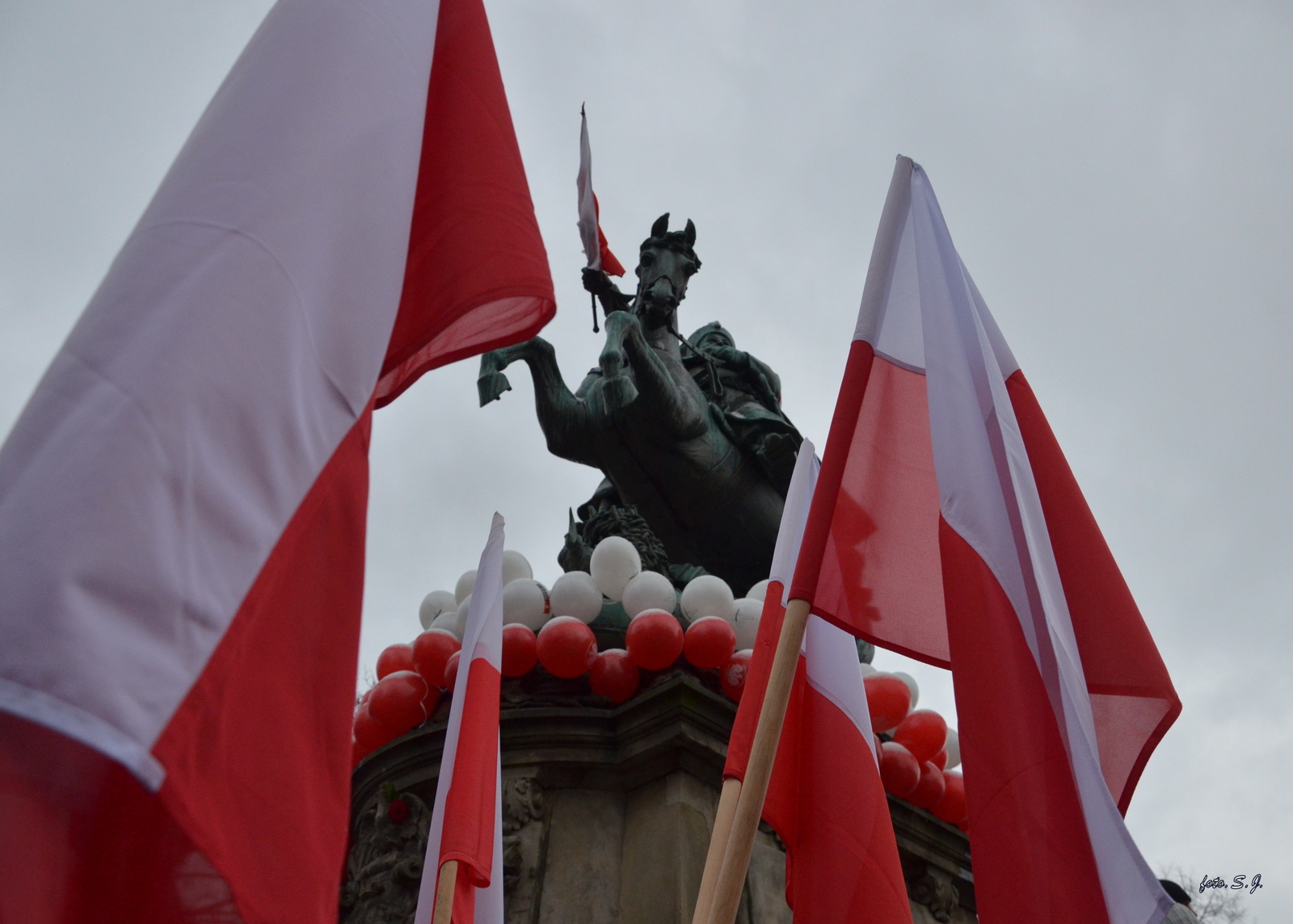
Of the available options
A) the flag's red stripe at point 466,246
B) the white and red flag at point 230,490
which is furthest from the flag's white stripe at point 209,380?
the flag's red stripe at point 466,246

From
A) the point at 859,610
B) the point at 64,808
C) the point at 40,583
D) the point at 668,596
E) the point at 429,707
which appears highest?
the point at 668,596

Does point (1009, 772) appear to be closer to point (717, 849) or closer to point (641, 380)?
point (717, 849)

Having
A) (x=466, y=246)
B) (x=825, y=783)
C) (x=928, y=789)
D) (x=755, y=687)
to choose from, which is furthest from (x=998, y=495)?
(x=928, y=789)

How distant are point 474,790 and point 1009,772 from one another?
221 centimetres

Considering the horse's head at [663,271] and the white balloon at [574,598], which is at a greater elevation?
the horse's head at [663,271]

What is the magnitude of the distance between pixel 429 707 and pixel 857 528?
3.57 meters

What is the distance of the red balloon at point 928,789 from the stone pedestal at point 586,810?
18cm

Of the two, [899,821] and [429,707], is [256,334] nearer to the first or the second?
[429,707]

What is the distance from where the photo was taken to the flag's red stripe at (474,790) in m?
4.67

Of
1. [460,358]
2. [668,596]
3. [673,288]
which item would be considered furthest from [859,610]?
[673,288]

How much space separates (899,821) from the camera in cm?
698

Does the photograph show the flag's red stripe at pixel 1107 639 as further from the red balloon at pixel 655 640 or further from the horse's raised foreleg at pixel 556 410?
the horse's raised foreleg at pixel 556 410

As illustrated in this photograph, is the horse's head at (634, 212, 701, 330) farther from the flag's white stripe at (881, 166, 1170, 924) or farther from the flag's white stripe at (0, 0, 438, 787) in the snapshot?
the flag's white stripe at (0, 0, 438, 787)

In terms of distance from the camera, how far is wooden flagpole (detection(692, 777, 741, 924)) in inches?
130
